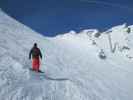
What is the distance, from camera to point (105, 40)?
69.7 metres

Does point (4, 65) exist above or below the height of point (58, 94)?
above

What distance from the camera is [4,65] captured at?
21.0 m

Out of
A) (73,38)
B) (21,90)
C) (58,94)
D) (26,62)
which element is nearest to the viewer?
(21,90)

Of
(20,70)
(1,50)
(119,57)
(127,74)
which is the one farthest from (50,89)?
(119,57)

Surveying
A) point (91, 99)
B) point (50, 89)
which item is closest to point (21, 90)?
point (50, 89)

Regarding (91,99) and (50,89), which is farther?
(91,99)

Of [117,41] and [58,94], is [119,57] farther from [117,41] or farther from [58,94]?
[58,94]

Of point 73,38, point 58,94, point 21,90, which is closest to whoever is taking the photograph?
point 21,90

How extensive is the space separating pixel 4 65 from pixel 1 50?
447cm

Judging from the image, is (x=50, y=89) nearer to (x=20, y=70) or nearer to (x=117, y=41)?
(x=20, y=70)

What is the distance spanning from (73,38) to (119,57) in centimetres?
1346

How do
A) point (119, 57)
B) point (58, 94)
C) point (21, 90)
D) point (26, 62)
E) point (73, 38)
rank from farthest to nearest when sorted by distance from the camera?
1. point (73, 38)
2. point (119, 57)
3. point (26, 62)
4. point (58, 94)
5. point (21, 90)

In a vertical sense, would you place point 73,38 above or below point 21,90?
above

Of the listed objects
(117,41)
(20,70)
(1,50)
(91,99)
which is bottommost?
(91,99)
